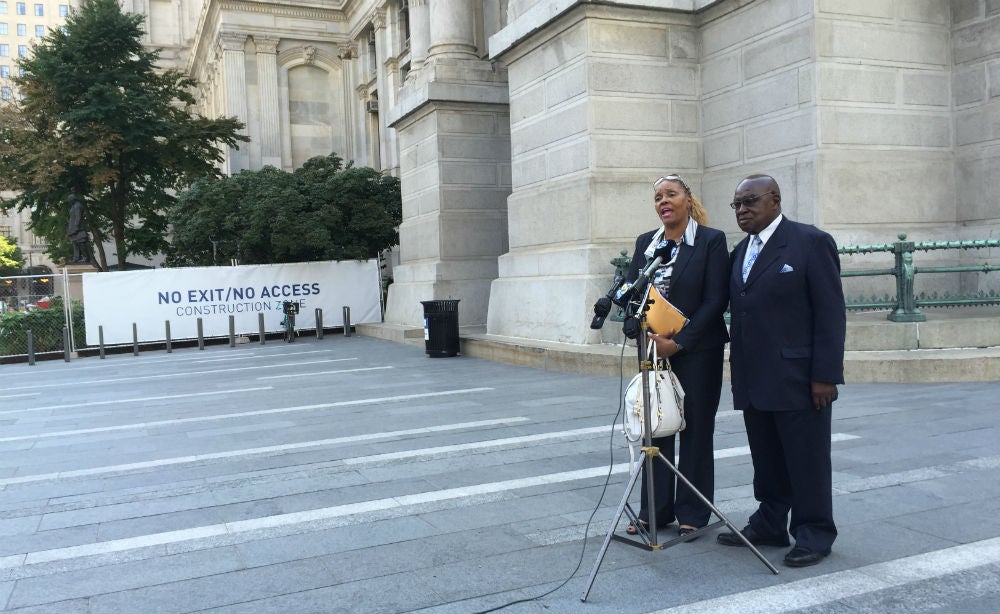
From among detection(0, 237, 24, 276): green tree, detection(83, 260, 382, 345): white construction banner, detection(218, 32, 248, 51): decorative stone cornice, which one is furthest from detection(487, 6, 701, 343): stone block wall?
detection(0, 237, 24, 276): green tree

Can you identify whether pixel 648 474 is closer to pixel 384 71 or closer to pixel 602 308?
pixel 602 308

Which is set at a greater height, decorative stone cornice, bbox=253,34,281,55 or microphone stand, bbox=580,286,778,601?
decorative stone cornice, bbox=253,34,281,55

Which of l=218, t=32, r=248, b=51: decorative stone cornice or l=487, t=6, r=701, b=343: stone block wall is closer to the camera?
l=487, t=6, r=701, b=343: stone block wall

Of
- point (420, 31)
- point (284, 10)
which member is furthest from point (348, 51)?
point (420, 31)

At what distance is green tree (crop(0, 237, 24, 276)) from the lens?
8912 cm

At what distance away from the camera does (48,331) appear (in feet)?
67.2

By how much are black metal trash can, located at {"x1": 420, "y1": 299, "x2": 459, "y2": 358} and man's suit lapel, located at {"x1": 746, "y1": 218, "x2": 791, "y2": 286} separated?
11281 mm

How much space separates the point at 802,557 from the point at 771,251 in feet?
4.91

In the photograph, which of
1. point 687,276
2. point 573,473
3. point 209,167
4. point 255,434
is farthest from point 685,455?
point 209,167

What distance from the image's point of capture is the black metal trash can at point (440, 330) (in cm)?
1523

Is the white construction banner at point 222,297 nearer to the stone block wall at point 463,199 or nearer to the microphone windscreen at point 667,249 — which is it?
the stone block wall at point 463,199

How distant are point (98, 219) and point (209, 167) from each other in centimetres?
500

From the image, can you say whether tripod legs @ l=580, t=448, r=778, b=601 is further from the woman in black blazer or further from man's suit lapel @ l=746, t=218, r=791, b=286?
man's suit lapel @ l=746, t=218, r=791, b=286

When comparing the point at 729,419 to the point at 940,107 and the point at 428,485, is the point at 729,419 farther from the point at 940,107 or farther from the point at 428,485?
the point at 940,107
